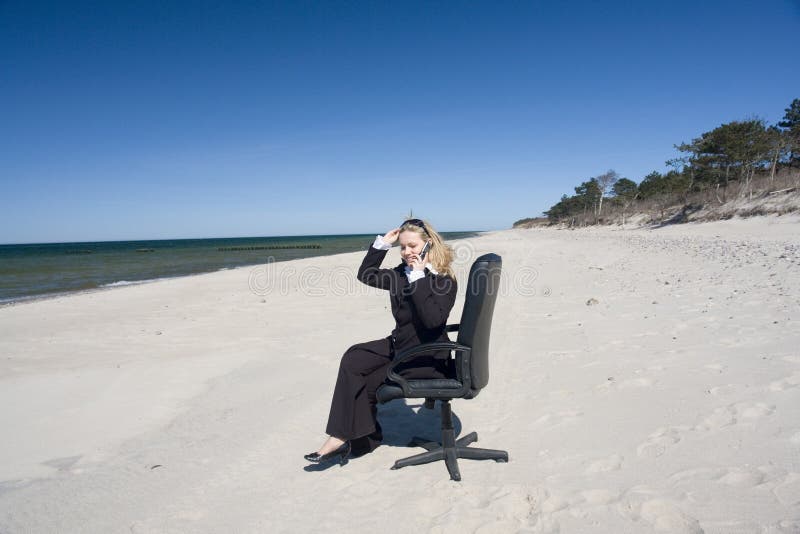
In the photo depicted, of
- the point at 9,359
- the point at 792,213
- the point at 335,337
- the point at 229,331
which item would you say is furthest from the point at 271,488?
the point at 792,213

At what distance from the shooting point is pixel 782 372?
371 cm

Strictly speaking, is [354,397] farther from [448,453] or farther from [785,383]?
[785,383]

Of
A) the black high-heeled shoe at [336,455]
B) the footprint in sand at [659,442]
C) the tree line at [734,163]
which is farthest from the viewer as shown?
the tree line at [734,163]

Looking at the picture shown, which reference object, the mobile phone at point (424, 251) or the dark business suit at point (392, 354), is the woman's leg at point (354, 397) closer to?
the dark business suit at point (392, 354)

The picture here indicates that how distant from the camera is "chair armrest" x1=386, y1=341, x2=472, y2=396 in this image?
271cm

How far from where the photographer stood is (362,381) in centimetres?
302

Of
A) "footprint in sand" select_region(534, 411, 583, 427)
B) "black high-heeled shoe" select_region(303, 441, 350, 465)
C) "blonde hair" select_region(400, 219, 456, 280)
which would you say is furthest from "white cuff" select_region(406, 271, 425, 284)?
"footprint in sand" select_region(534, 411, 583, 427)

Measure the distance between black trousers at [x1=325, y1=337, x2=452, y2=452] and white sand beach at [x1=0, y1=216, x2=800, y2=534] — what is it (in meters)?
0.36

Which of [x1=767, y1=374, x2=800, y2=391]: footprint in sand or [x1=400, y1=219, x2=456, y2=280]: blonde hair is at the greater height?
[x1=400, y1=219, x2=456, y2=280]: blonde hair

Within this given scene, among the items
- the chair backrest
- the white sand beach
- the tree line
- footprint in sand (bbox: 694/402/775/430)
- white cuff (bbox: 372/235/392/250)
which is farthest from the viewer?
the tree line

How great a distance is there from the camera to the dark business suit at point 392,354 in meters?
2.96

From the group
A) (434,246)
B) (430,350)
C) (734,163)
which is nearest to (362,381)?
(430,350)

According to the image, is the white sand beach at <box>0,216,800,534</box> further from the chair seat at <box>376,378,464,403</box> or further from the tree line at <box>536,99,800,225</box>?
the tree line at <box>536,99,800,225</box>

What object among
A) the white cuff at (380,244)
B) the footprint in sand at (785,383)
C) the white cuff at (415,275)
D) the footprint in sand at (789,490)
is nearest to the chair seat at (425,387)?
the white cuff at (415,275)
